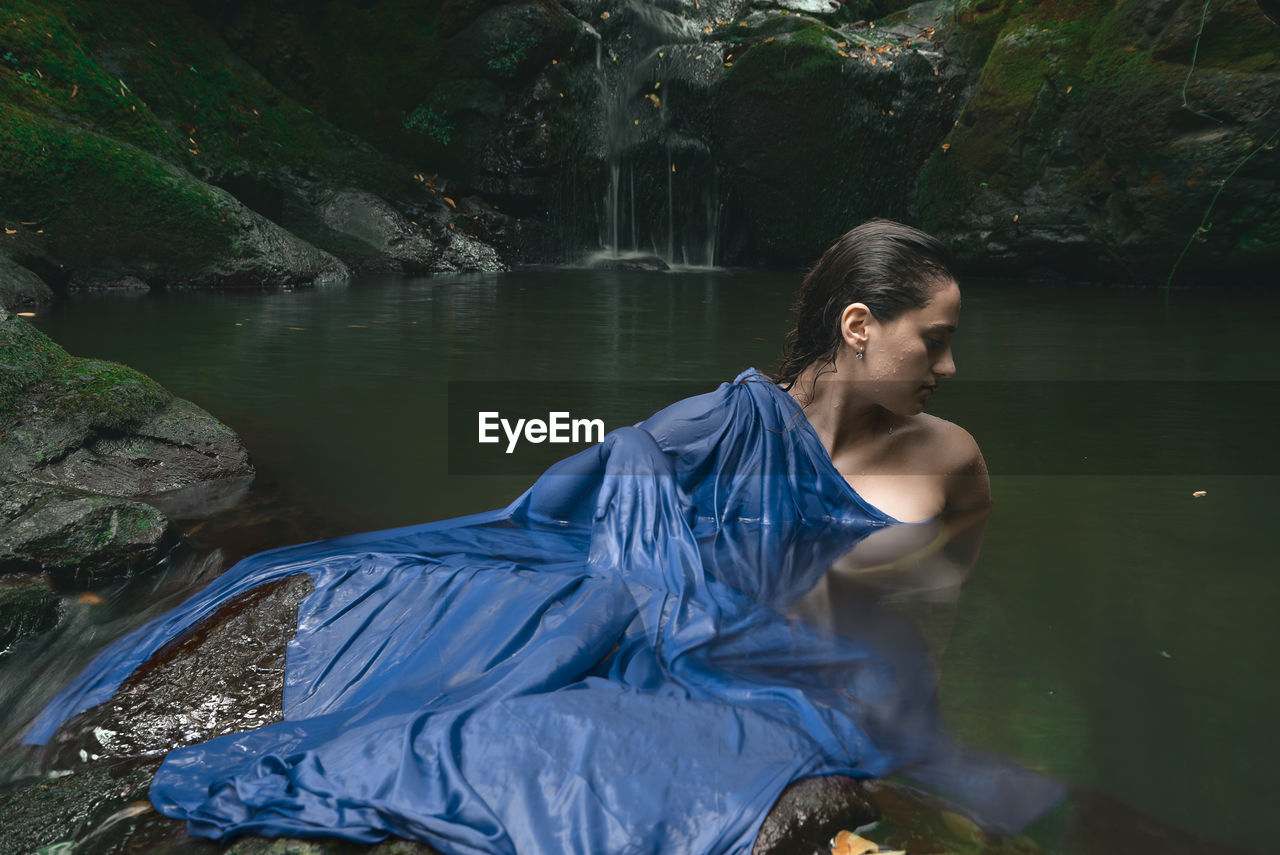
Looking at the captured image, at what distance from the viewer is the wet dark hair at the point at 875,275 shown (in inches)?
136

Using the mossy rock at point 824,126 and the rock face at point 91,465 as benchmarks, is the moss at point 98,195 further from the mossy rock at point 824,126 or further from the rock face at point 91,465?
the mossy rock at point 824,126

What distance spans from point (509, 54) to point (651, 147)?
9.20 feet

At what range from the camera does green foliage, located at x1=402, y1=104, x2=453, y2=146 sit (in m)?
17.2

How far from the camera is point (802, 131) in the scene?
1577 centimetres

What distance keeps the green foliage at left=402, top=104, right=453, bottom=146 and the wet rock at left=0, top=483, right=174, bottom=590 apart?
14564 mm

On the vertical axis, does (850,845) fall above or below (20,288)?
below

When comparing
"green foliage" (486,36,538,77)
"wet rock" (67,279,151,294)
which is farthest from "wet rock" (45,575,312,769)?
"green foliage" (486,36,538,77)

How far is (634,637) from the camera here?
2.78 m

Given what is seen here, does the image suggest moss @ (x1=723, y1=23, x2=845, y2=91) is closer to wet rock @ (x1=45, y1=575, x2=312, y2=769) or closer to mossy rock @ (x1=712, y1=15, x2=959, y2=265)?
mossy rock @ (x1=712, y1=15, x2=959, y2=265)

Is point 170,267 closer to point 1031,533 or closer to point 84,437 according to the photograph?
point 84,437

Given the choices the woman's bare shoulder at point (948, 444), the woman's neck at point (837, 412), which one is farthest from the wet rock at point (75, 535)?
the woman's bare shoulder at point (948, 444)

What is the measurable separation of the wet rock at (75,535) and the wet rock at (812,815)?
2.49 metres

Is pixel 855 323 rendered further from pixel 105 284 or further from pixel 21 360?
pixel 105 284

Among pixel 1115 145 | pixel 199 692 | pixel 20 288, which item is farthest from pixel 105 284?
pixel 1115 145
